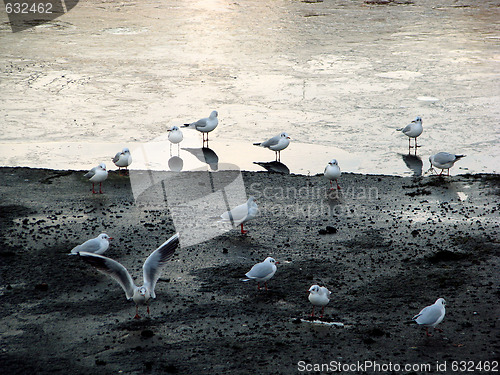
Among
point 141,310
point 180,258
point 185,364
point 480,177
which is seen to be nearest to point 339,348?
point 185,364

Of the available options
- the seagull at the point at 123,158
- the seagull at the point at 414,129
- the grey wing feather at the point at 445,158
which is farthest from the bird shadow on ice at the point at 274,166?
the grey wing feather at the point at 445,158

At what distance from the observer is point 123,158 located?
12.9 meters

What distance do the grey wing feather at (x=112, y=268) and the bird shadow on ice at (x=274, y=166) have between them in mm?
6023

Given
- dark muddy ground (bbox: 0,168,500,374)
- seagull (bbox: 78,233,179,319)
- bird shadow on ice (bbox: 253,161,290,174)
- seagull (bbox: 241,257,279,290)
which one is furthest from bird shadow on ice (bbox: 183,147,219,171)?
seagull (bbox: 78,233,179,319)

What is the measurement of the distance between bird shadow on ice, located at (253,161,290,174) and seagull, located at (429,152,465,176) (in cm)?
291

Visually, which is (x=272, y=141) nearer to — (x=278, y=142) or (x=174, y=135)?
(x=278, y=142)

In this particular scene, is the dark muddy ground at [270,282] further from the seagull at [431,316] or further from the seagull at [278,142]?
the seagull at [278,142]

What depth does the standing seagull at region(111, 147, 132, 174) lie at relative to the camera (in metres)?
12.9

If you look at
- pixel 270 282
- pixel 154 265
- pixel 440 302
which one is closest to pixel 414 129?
pixel 270 282

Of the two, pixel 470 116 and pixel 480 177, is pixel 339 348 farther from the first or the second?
pixel 470 116

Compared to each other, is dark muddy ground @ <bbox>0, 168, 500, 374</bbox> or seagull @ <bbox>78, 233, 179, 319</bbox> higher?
seagull @ <bbox>78, 233, 179, 319</bbox>

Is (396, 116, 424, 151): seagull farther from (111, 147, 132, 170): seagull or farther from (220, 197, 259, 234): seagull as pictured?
(111, 147, 132, 170): seagull

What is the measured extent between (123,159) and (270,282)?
5.04 m

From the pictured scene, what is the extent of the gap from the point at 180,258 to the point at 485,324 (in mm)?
4430
